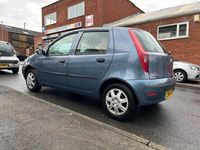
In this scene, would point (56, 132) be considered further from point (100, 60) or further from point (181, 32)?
point (181, 32)

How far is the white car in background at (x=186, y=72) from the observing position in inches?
345

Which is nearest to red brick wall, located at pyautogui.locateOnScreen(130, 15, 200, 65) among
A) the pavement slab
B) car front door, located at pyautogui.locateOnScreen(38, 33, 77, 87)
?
car front door, located at pyautogui.locateOnScreen(38, 33, 77, 87)

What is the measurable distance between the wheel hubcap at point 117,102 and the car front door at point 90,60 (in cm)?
38

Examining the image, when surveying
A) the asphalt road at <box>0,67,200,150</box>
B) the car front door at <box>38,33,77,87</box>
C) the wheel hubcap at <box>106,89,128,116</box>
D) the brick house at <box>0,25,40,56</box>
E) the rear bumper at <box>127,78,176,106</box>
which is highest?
the brick house at <box>0,25,40,56</box>

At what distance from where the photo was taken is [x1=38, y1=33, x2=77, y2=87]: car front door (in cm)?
468

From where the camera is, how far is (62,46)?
4906mm

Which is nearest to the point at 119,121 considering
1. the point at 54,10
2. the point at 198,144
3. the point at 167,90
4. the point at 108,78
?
the point at 108,78

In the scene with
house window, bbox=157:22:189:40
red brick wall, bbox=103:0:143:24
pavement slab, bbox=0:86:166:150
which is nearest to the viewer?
pavement slab, bbox=0:86:166:150

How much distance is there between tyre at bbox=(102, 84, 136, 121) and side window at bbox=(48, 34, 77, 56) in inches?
57.8

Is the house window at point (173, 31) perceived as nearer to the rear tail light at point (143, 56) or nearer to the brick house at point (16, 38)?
the rear tail light at point (143, 56)

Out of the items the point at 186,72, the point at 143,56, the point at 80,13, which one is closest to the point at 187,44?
the point at 186,72

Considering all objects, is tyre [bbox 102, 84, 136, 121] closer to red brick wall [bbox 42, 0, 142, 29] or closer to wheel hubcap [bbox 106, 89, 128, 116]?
wheel hubcap [bbox 106, 89, 128, 116]

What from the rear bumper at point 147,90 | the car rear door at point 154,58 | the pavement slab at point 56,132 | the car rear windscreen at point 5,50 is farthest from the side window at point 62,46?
the car rear windscreen at point 5,50

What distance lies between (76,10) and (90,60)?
19.9 m
